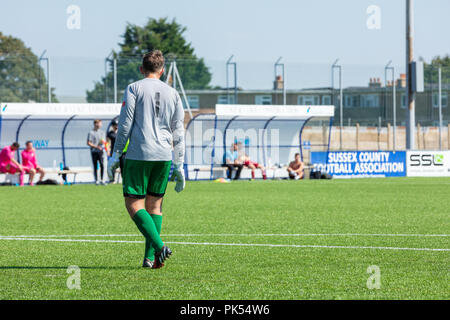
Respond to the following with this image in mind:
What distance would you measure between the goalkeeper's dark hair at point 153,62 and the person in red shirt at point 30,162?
19.5 metres

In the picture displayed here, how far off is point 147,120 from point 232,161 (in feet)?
75.6

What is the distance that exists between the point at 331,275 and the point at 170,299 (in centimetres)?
173

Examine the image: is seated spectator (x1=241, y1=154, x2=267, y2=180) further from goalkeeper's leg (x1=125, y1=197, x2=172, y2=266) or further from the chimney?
goalkeeper's leg (x1=125, y1=197, x2=172, y2=266)

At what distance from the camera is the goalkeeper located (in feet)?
23.7

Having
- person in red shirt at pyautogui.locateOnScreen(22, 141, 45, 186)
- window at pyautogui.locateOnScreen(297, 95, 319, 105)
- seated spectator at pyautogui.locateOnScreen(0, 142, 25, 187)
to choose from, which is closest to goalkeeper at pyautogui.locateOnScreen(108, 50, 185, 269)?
seated spectator at pyautogui.locateOnScreen(0, 142, 25, 187)

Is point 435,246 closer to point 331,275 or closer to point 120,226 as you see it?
point 331,275

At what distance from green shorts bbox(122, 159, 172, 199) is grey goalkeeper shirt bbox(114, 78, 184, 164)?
6cm

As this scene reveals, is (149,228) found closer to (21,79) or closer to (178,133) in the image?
(178,133)

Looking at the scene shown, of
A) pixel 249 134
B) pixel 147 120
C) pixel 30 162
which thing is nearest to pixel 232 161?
pixel 249 134

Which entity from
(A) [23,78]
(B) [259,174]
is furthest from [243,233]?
(A) [23,78]

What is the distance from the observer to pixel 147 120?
729 cm

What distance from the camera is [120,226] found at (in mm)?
11812

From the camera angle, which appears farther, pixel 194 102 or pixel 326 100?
pixel 194 102

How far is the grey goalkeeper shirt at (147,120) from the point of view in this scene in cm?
724
